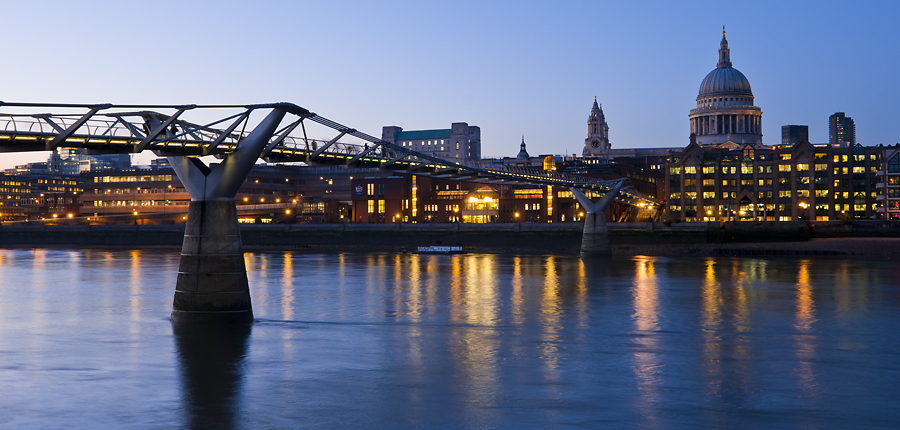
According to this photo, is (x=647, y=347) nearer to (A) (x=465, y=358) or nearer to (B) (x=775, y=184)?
(A) (x=465, y=358)

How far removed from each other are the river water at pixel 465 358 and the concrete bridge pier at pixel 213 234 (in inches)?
45.3

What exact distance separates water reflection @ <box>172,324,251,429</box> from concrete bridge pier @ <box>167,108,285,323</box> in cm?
62

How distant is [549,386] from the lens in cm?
2273

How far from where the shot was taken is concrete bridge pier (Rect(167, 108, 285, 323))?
2969 centimetres

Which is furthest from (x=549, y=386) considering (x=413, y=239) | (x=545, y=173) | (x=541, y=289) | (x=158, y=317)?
(x=413, y=239)

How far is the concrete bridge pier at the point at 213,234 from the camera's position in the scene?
97.4 ft

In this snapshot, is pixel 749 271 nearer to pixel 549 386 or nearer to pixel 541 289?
pixel 541 289

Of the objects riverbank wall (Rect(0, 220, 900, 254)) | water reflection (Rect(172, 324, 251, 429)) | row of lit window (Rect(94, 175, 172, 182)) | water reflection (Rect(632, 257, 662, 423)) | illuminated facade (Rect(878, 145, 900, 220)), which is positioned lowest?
water reflection (Rect(632, 257, 662, 423))

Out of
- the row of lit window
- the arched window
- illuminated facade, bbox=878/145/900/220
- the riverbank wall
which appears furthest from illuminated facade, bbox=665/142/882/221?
the row of lit window

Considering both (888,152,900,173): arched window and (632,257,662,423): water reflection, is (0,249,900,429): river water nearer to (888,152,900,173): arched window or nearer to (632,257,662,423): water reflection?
(632,257,662,423): water reflection

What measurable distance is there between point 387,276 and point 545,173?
41.5 meters

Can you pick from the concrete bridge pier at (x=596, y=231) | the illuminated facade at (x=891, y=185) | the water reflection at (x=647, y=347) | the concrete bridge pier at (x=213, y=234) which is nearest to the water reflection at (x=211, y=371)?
the concrete bridge pier at (x=213, y=234)

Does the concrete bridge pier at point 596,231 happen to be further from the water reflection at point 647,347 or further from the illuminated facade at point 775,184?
the illuminated facade at point 775,184

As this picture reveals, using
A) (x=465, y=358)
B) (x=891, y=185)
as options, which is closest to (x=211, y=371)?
(x=465, y=358)
